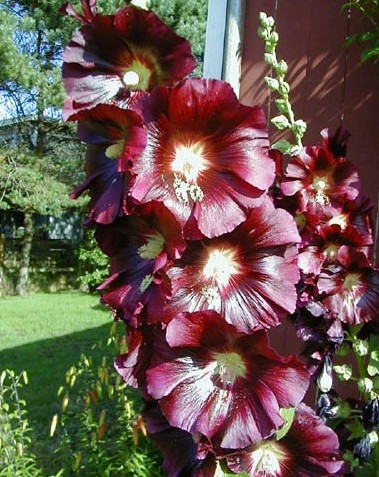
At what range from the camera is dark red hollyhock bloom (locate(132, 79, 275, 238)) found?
89cm

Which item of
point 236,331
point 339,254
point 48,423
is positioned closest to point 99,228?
point 236,331

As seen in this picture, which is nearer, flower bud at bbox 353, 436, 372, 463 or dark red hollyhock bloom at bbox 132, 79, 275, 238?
dark red hollyhock bloom at bbox 132, 79, 275, 238

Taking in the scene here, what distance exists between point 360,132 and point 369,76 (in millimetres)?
186

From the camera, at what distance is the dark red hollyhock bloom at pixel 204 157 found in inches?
35.2

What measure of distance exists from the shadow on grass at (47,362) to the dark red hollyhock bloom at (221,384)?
2867 mm

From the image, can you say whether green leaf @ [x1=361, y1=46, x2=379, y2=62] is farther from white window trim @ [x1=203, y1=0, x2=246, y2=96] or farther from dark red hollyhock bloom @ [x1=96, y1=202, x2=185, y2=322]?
dark red hollyhock bloom @ [x1=96, y1=202, x2=185, y2=322]

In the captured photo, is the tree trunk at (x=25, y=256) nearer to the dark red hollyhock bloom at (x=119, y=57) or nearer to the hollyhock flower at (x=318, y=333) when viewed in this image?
the hollyhock flower at (x=318, y=333)

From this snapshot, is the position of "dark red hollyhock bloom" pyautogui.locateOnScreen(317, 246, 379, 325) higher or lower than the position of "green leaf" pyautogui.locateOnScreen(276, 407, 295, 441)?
higher

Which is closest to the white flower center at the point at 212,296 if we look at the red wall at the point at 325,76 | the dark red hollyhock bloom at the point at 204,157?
the dark red hollyhock bloom at the point at 204,157

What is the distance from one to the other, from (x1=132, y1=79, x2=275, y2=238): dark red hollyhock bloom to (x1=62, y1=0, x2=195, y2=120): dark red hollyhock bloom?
65 mm

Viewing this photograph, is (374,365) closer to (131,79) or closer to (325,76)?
(131,79)

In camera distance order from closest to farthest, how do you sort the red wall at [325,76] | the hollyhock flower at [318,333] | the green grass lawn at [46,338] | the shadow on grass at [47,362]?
the hollyhock flower at [318,333], the red wall at [325,76], the shadow on grass at [47,362], the green grass lawn at [46,338]

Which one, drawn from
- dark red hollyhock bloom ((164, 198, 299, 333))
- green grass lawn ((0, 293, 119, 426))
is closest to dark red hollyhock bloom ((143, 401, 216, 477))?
dark red hollyhock bloom ((164, 198, 299, 333))

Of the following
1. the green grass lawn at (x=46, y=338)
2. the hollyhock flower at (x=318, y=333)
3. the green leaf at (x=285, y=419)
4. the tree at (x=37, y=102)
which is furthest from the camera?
the tree at (x=37, y=102)
